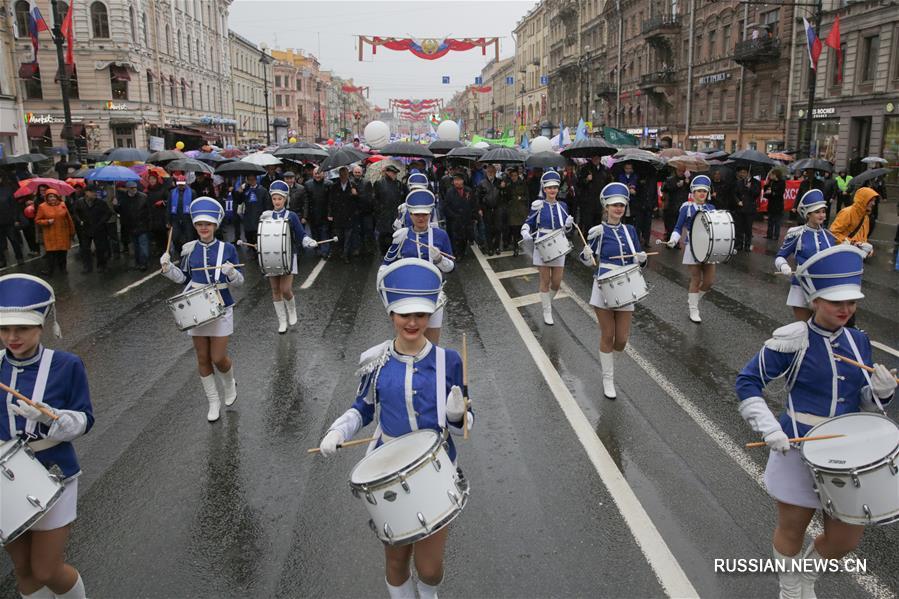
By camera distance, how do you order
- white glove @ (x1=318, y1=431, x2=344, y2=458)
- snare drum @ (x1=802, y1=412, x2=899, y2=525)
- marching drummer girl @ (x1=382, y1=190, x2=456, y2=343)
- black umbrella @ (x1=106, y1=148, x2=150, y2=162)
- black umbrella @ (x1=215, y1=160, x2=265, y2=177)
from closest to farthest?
snare drum @ (x1=802, y1=412, x2=899, y2=525) → white glove @ (x1=318, y1=431, x2=344, y2=458) → marching drummer girl @ (x1=382, y1=190, x2=456, y2=343) → black umbrella @ (x1=215, y1=160, x2=265, y2=177) → black umbrella @ (x1=106, y1=148, x2=150, y2=162)

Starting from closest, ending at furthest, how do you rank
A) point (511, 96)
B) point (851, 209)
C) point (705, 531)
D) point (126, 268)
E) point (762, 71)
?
1. point (705, 531)
2. point (851, 209)
3. point (126, 268)
4. point (762, 71)
5. point (511, 96)

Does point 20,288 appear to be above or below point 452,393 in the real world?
above

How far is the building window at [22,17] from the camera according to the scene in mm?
42469

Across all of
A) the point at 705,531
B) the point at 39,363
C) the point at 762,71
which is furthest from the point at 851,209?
the point at 762,71

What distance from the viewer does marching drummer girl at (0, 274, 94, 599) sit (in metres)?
3.56

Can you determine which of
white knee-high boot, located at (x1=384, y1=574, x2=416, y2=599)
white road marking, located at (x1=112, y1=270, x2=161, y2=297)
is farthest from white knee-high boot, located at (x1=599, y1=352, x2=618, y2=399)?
white road marking, located at (x1=112, y1=270, x2=161, y2=297)

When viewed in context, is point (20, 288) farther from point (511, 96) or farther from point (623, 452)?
point (511, 96)

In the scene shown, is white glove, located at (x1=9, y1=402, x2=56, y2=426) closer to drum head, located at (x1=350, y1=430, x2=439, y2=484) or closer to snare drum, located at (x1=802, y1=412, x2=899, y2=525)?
drum head, located at (x1=350, y1=430, x2=439, y2=484)

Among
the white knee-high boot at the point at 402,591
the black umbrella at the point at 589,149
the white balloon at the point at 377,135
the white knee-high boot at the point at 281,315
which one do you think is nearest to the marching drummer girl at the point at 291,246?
the white knee-high boot at the point at 281,315

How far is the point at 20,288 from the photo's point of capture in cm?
372

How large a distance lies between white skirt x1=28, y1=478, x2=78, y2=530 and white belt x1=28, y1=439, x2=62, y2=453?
0.22 m

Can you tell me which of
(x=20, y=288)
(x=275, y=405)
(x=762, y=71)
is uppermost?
(x=762, y=71)

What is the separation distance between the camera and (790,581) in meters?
3.72

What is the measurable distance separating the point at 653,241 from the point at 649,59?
40.1 meters
